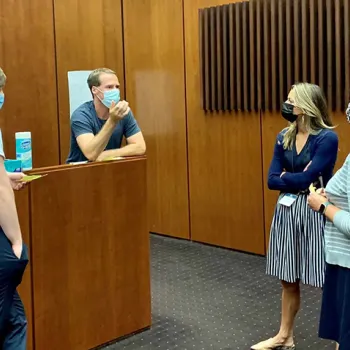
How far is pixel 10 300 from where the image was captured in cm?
249

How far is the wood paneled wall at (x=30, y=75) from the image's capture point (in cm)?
521

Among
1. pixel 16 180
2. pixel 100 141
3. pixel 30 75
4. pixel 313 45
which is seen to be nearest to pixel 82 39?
pixel 30 75

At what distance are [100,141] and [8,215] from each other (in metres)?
1.19

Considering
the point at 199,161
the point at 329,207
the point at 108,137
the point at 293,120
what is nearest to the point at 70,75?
the point at 199,161

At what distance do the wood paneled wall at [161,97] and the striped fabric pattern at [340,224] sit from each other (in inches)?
154

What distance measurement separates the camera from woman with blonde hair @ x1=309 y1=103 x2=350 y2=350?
211cm

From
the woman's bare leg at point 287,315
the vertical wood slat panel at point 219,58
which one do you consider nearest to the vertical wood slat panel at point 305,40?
the vertical wood slat panel at point 219,58

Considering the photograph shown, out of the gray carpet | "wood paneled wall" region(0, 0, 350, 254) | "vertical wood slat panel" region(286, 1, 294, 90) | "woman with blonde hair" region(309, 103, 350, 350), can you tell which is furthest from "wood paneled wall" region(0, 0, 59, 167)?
"woman with blonde hair" region(309, 103, 350, 350)

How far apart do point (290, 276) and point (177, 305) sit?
1.22 metres

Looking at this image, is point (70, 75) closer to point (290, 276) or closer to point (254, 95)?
point (254, 95)

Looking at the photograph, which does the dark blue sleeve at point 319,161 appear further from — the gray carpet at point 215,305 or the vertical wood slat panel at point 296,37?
the vertical wood slat panel at point 296,37

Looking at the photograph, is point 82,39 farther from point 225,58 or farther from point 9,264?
point 9,264

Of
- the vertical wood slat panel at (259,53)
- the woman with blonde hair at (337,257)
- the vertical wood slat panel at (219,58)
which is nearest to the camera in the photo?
the woman with blonde hair at (337,257)

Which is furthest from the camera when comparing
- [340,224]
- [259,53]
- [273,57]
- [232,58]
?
[232,58]
